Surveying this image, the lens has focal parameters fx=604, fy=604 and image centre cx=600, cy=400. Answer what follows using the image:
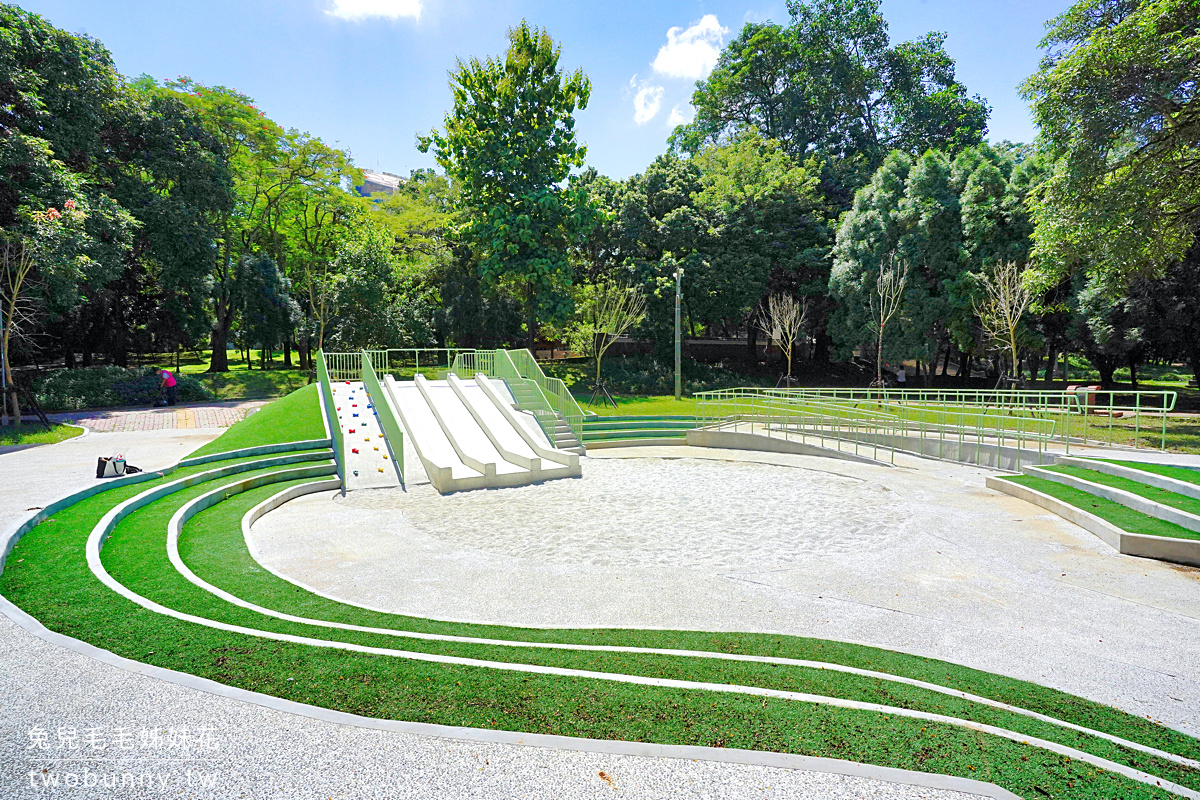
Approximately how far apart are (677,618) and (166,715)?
4509 millimetres

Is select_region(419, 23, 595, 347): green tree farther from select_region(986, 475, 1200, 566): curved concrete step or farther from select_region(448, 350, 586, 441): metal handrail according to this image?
select_region(986, 475, 1200, 566): curved concrete step

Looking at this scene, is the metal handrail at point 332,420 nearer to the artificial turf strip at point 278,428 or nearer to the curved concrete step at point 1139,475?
the artificial turf strip at point 278,428

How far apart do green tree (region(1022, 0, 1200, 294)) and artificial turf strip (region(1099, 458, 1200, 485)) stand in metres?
8.21

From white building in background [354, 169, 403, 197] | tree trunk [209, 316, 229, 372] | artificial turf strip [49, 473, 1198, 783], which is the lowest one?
artificial turf strip [49, 473, 1198, 783]

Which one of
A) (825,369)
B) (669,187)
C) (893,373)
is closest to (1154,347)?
(893,373)

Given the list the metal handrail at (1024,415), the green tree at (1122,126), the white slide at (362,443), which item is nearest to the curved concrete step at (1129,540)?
the metal handrail at (1024,415)

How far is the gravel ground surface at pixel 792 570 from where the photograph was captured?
19.0 ft

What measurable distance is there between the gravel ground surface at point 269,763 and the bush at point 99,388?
26449mm

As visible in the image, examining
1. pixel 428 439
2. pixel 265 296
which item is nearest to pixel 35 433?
pixel 428 439

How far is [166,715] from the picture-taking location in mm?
3900

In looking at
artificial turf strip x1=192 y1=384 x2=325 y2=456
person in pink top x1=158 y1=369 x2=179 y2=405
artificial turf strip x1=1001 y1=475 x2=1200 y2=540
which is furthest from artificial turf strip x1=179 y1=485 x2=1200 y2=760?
person in pink top x1=158 y1=369 x2=179 y2=405

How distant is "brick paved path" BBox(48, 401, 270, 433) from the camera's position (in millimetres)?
21250

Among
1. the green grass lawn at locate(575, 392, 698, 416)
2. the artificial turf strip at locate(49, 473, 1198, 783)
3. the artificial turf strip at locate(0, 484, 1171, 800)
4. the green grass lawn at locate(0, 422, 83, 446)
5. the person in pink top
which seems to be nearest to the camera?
the artificial turf strip at locate(0, 484, 1171, 800)

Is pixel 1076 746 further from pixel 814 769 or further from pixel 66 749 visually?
pixel 66 749
